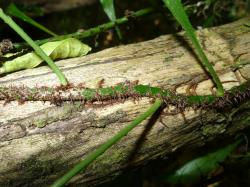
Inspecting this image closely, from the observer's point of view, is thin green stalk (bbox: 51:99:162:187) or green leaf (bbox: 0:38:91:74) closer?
thin green stalk (bbox: 51:99:162:187)

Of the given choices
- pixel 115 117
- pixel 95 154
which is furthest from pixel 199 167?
pixel 95 154

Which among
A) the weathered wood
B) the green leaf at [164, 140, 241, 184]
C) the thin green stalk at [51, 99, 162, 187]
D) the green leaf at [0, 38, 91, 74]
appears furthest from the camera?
the green leaf at [164, 140, 241, 184]

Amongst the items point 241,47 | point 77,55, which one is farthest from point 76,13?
point 241,47

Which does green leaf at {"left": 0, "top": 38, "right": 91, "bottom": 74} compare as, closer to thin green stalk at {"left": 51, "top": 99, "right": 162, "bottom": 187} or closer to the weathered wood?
the weathered wood

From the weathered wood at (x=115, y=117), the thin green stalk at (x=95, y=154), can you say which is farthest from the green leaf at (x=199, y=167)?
the thin green stalk at (x=95, y=154)

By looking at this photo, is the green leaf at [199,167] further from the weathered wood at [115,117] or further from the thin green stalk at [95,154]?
the thin green stalk at [95,154]

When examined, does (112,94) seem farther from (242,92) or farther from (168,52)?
(242,92)

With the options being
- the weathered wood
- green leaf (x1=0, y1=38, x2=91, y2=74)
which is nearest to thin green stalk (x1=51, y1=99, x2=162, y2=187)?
the weathered wood
